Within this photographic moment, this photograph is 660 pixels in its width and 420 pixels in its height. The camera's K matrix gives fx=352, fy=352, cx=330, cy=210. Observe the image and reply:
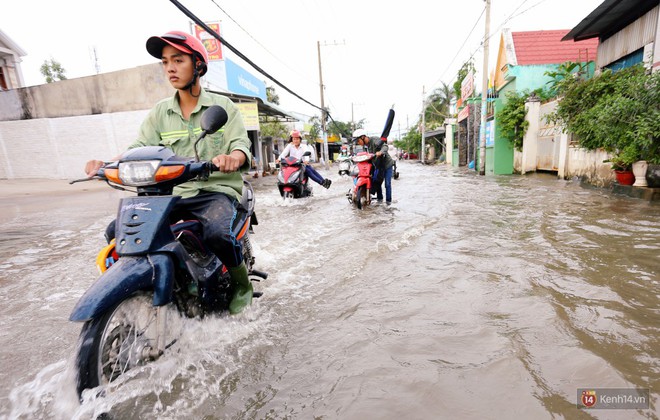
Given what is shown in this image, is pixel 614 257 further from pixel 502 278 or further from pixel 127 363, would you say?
pixel 127 363

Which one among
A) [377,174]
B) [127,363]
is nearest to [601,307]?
[127,363]

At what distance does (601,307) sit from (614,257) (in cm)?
136

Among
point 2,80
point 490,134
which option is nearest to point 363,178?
point 490,134

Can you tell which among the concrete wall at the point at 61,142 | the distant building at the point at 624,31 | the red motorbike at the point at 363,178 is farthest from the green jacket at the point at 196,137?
the concrete wall at the point at 61,142

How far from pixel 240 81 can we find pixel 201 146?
53.3 ft

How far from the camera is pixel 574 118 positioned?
923 cm

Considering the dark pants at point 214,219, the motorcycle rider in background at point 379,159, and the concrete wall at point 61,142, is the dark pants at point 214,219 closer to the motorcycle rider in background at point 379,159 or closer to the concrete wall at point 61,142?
the motorcycle rider in background at point 379,159

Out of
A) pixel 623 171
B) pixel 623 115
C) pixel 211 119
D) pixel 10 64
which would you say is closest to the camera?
pixel 211 119

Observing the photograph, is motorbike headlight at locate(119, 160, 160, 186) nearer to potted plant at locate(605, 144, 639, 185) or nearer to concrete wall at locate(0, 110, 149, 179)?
A: potted plant at locate(605, 144, 639, 185)

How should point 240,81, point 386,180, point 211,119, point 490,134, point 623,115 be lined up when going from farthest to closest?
point 240,81
point 490,134
point 386,180
point 623,115
point 211,119

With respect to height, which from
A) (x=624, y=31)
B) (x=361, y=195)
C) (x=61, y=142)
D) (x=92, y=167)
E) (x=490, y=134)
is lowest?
(x=361, y=195)

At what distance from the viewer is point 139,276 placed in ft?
5.43

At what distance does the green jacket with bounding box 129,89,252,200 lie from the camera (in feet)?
7.95

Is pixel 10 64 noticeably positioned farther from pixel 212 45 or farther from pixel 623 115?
pixel 623 115
